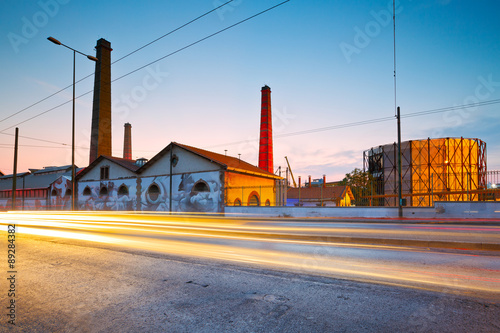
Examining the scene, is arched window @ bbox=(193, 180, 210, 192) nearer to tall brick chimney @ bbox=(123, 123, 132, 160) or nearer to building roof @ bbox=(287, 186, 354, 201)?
building roof @ bbox=(287, 186, 354, 201)

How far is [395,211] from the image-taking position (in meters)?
18.2

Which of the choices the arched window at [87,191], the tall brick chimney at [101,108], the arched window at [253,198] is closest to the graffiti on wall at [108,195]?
the arched window at [87,191]

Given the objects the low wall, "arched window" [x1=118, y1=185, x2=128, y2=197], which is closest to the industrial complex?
"arched window" [x1=118, y1=185, x2=128, y2=197]

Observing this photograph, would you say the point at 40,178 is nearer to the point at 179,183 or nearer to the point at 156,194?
the point at 156,194

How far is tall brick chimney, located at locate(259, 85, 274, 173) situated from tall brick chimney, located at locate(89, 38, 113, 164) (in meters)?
22.6

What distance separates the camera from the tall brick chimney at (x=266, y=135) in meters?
39.6

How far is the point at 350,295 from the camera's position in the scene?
402 centimetres

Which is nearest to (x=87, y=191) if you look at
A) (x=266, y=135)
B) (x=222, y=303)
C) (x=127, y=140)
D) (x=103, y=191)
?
(x=103, y=191)

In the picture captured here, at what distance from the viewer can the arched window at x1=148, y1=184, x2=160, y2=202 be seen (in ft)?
97.7

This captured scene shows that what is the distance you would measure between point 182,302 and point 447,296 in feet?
11.7

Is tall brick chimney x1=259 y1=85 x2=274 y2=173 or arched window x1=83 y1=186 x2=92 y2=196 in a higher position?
tall brick chimney x1=259 y1=85 x2=274 y2=173

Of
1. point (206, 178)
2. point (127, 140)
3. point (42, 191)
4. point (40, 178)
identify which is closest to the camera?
point (206, 178)

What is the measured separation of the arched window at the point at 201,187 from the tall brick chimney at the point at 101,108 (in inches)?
859

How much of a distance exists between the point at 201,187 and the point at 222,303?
77.1 feet
